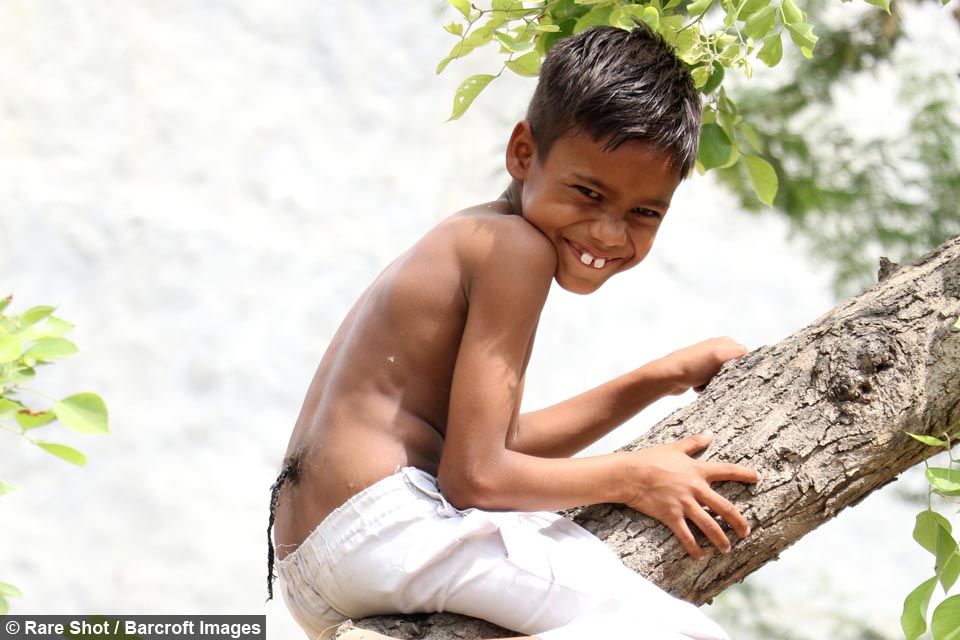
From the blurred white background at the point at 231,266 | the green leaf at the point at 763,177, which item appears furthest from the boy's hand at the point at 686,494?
the blurred white background at the point at 231,266

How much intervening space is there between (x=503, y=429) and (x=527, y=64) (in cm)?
56

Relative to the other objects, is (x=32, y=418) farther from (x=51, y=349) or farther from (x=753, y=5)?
(x=753, y=5)

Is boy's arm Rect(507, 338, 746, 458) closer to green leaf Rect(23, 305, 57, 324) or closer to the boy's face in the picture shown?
the boy's face

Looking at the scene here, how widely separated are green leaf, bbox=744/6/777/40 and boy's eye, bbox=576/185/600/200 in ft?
0.88

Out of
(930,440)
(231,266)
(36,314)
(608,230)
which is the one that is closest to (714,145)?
(608,230)

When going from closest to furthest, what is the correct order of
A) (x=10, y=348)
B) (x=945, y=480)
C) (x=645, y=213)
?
(x=10, y=348)
(x=945, y=480)
(x=645, y=213)

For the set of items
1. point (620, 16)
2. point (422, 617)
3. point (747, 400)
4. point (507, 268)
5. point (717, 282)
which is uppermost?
point (717, 282)

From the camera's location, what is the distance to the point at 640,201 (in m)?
1.25

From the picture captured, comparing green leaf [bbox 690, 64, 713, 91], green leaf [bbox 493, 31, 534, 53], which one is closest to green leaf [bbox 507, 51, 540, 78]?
green leaf [bbox 493, 31, 534, 53]

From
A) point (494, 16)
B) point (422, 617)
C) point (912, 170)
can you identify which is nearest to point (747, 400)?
point (422, 617)

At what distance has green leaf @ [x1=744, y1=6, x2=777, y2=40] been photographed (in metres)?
1.28

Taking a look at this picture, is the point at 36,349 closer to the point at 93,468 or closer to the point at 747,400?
the point at 747,400

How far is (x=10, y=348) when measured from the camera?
968 mm

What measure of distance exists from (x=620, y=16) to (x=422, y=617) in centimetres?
72
